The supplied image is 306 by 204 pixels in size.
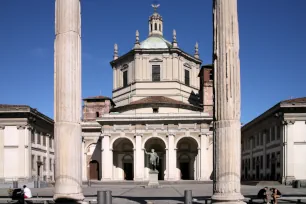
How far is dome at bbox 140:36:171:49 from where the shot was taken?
59156 millimetres

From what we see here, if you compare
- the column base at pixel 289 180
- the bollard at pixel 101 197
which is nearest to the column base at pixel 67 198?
the bollard at pixel 101 197

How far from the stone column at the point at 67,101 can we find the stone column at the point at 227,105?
4550mm

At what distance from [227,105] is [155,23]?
51.9 meters

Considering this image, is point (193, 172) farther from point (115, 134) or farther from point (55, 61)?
point (55, 61)

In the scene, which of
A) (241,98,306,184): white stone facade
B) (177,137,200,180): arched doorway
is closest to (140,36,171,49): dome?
(177,137,200,180): arched doorway

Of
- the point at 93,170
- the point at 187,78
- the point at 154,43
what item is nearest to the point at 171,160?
the point at 93,170

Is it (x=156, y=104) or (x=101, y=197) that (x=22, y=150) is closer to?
(x=156, y=104)

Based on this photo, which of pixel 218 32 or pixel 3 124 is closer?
pixel 218 32

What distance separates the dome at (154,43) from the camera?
194 feet

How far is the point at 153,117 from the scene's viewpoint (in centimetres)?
5059

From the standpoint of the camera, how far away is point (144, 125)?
50875 millimetres

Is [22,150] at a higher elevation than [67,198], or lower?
lower

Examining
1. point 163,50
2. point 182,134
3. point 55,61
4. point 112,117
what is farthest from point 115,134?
point 55,61

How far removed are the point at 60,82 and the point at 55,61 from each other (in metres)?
0.79
